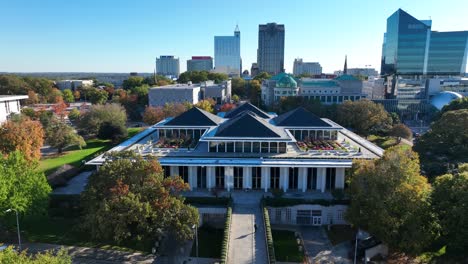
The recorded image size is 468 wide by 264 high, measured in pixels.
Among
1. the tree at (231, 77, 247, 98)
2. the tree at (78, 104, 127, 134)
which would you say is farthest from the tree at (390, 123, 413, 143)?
the tree at (231, 77, 247, 98)

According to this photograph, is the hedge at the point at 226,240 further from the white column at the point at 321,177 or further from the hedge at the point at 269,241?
the white column at the point at 321,177

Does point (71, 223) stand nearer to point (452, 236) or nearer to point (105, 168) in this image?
point (105, 168)

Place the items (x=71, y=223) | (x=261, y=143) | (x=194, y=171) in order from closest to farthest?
(x=71, y=223)
(x=194, y=171)
(x=261, y=143)

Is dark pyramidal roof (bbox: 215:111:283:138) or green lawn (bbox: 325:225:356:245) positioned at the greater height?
dark pyramidal roof (bbox: 215:111:283:138)

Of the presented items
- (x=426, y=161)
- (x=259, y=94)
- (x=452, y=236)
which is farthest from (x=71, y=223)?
(x=259, y=94)

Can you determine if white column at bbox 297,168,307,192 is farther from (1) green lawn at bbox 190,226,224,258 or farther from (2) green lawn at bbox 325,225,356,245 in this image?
(1) green lawn at bbox 190,226,224,258

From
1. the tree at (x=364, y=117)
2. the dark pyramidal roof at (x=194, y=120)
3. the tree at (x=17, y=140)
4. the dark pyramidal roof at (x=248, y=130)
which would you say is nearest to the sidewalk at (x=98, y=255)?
the tree at (x=17, y=140)

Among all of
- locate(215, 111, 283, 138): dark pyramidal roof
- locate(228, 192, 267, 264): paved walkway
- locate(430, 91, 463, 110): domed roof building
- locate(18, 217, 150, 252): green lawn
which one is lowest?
locate(18, 217, 150, 252): green lawn

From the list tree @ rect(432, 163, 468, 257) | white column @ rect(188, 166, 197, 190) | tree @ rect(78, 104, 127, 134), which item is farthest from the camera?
tree @ rect(78, 104, 127, 134)
